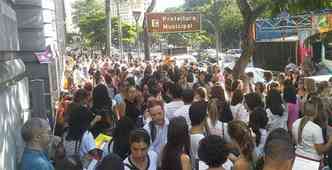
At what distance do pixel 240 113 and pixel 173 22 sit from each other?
1154 centimetres

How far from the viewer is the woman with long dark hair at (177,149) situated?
4816 millimetres

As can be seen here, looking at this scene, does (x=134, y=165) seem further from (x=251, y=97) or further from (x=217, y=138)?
(x=251, y=97)

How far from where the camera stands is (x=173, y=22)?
1894 centimetres

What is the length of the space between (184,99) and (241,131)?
7.77 feet

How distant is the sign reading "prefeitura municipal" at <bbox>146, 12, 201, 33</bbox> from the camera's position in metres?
18.6

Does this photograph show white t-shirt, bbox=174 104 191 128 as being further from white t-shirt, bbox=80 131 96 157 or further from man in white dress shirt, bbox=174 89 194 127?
white t-shirt, bbox=80 131 96 157

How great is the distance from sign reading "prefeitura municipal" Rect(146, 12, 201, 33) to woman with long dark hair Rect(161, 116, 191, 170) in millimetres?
13648

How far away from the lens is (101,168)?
3.74 m

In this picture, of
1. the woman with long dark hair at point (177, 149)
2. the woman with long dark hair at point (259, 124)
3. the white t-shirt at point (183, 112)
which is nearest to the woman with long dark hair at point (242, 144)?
the woman with long dark hair at point (177, 149)

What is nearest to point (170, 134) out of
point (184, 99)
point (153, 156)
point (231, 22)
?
point (153, 156)

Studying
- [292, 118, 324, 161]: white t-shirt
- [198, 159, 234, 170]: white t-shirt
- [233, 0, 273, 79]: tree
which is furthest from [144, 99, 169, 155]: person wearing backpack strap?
[233, 0, 273, 79]: tree

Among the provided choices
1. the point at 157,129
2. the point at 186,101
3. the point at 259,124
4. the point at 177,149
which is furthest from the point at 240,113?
the point at 177,149

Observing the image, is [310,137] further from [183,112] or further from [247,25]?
[247,25]

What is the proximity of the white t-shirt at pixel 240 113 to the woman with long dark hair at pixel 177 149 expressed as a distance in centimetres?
270
